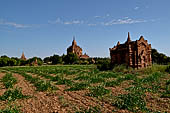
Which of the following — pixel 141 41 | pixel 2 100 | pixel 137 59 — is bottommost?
pixel 2 100

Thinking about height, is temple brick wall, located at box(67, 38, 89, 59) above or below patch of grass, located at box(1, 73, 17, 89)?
above

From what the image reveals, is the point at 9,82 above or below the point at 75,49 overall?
below

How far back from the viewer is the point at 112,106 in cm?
588

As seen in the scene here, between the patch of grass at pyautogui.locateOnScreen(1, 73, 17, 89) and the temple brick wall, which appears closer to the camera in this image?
the patch of grass at pyautogui.locateOnScreen(1, 73, 17, 89)

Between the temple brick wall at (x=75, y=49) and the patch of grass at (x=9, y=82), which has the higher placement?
the temple brick wall at (x=75, y=49)

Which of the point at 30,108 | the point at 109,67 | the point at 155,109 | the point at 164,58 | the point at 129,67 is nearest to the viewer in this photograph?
the point at 155,109

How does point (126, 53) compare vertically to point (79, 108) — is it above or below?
above

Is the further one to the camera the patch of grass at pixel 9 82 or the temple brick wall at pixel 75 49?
the temple brick wall at pixel 75 49

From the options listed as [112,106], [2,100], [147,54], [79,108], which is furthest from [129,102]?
[147,54]

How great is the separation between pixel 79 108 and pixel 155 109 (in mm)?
3018

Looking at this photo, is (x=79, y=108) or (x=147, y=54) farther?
(x=147, y=54)

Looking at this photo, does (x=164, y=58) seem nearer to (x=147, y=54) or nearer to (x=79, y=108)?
(x=147, y=54)

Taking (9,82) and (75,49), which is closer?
(9,82)

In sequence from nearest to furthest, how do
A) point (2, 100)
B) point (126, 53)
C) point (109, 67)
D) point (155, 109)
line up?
1. point (155, 109)
2. point (2, 100)
3. point (126, 53)
4. point (109, 67)
